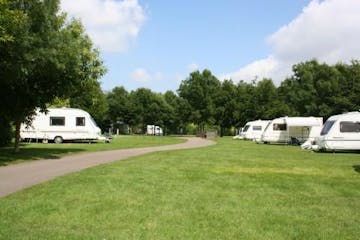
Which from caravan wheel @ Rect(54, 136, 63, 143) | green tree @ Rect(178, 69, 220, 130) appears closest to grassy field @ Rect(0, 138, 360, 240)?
caravan wheel @ Rect(54, 136, 63, 143)

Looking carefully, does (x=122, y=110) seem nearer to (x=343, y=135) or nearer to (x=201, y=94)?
(x=201, y=94)

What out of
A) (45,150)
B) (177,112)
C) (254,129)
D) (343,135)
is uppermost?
(177,112)

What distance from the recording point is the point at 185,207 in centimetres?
920

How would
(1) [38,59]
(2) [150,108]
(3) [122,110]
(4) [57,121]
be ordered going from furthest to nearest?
(3) [122,110]
(2) [150,108]
(4) [57,121]
(1) [38,59]

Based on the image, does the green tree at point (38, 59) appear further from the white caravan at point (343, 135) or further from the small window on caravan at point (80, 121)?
the small window on caravan at point (80, 121)

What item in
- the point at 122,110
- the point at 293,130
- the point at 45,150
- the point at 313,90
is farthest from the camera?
the point at 122,110

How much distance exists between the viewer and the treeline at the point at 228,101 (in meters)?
61.3

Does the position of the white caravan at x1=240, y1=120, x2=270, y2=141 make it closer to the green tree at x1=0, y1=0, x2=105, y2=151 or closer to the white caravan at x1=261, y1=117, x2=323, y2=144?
the white caravan at x1=261, y1=117, x2=323, y2=144

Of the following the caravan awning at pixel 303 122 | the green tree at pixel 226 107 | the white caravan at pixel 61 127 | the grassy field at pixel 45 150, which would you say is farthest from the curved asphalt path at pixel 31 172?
the green tree at pixel 226 107

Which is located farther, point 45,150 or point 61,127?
point 61,127

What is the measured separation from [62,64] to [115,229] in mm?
13489

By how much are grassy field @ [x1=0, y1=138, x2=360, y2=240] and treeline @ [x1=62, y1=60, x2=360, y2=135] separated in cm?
4459

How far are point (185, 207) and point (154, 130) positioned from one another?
8187 centimetres

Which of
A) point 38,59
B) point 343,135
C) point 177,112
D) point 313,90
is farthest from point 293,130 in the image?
point 177,112
